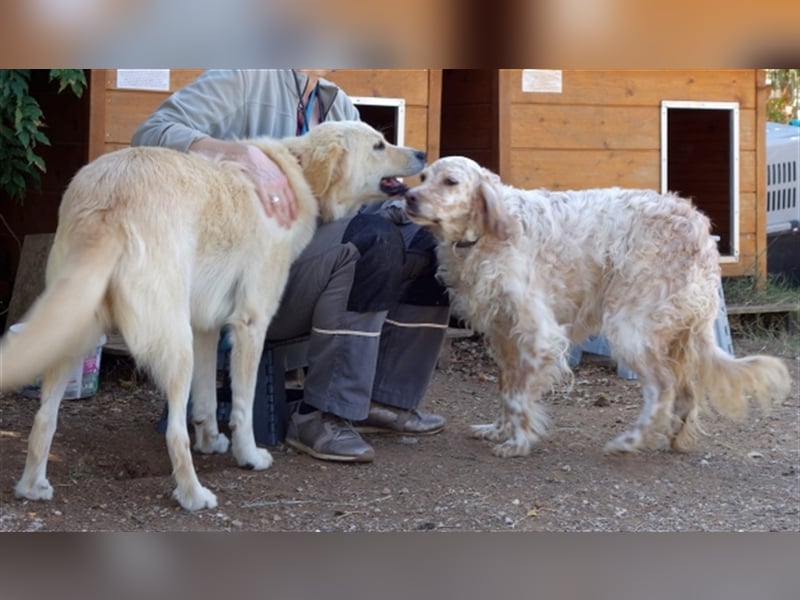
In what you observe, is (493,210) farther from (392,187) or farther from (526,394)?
(526,394)

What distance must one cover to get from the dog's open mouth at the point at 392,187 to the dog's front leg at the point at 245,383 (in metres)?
0.72

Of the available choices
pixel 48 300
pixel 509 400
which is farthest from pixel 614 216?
pixel 48 300

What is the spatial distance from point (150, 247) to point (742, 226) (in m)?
4.23

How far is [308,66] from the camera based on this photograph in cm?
216

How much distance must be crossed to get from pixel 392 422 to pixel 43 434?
4.52ft

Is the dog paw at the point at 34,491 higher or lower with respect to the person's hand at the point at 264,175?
lower

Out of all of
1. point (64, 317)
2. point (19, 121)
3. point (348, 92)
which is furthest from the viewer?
point (348, 92)

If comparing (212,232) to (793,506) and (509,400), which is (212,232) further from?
(793,506)

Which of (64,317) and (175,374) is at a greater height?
(64,317)

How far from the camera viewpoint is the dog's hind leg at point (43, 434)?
108 inches

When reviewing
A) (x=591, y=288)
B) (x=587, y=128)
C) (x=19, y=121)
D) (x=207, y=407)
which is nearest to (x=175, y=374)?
(x=207, y=407)

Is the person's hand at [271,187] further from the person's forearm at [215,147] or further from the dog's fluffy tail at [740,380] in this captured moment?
the dog's fluffy tail at [740,380]

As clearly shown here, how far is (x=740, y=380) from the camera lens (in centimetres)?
353

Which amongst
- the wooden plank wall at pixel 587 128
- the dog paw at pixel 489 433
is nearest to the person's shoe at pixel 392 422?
the dog paw at pixel 489 433
